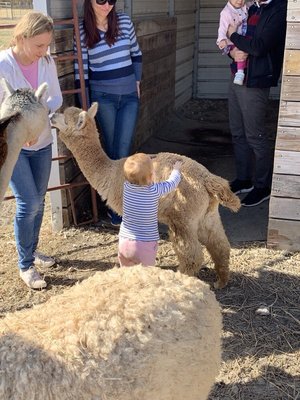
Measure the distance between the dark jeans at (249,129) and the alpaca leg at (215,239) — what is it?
1739 mm

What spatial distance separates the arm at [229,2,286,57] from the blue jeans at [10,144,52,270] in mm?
2241

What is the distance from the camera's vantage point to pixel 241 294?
13.6 feet

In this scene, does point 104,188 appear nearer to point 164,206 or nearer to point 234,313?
point 164,206

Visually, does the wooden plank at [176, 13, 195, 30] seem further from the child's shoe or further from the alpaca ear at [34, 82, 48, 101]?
the alpaca ear at [34, 82, 48, 101]

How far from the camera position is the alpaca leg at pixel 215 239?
3996 mm

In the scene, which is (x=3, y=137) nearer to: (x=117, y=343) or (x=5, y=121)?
(x=5, y=121)

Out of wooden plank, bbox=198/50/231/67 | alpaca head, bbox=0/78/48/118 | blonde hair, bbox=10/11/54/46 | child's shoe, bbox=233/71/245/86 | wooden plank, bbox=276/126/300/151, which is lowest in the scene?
wooden plank, bbox=198/50/231/67

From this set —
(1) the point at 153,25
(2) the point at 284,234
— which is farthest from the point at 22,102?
(1) the point at 153,25

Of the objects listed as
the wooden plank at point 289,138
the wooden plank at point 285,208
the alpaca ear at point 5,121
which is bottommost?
the wooden plank at point 285,208

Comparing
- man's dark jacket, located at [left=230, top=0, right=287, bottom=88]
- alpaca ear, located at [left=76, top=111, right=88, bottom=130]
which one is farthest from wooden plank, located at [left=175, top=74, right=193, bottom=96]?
alpaca ear, located at [left=76, top=111, right=88, bottom=130]

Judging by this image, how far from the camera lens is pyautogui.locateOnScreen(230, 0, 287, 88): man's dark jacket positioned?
16.2 ft

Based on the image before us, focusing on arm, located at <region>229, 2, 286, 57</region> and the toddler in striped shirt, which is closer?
the toddler in striped shirt

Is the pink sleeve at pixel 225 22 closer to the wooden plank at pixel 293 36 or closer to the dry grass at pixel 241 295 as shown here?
the wooden plank at pixel 293 36

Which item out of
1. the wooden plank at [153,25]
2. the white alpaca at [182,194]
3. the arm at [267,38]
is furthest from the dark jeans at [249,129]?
the wooden plank at [153,25]
